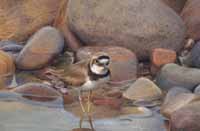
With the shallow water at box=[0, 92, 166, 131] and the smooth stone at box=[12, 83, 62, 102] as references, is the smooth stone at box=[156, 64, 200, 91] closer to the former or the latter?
the shallow water at box=[0, 92, 166, 131]

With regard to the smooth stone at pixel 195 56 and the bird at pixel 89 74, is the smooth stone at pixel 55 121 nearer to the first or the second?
the bird at pixel 89 74

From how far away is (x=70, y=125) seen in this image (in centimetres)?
583

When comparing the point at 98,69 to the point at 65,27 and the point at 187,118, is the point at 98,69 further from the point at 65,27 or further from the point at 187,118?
the point at 65,27

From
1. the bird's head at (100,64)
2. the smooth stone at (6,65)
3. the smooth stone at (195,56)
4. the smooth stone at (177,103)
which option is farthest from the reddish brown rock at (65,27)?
the bird's head at (100,64)

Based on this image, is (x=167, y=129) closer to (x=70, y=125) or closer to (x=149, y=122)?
(x=149, y=122)

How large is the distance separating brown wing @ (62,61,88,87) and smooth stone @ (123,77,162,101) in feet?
3.38

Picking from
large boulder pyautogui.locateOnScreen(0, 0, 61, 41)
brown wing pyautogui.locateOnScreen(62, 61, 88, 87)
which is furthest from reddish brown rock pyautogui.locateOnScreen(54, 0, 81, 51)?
brown wing pyautogui.locateOnScreen(62, 61, 88, 87)

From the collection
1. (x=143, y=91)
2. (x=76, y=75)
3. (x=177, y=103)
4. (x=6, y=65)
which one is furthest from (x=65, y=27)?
(x=177, y=103)

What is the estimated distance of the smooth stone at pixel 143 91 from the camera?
6.92 m

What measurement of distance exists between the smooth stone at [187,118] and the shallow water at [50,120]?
0.37m

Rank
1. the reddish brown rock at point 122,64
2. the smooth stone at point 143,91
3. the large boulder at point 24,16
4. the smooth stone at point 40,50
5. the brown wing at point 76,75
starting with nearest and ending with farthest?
the brown wing at point 76,75, the smooth stone at point 143,91, the reddish brown rock at point 122,64, the smooth stone at point 40,50, the large boulder at point 24,16

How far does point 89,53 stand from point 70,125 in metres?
2.19

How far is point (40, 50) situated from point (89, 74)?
2.43 meters

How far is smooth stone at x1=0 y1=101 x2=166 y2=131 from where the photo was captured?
5.73m
